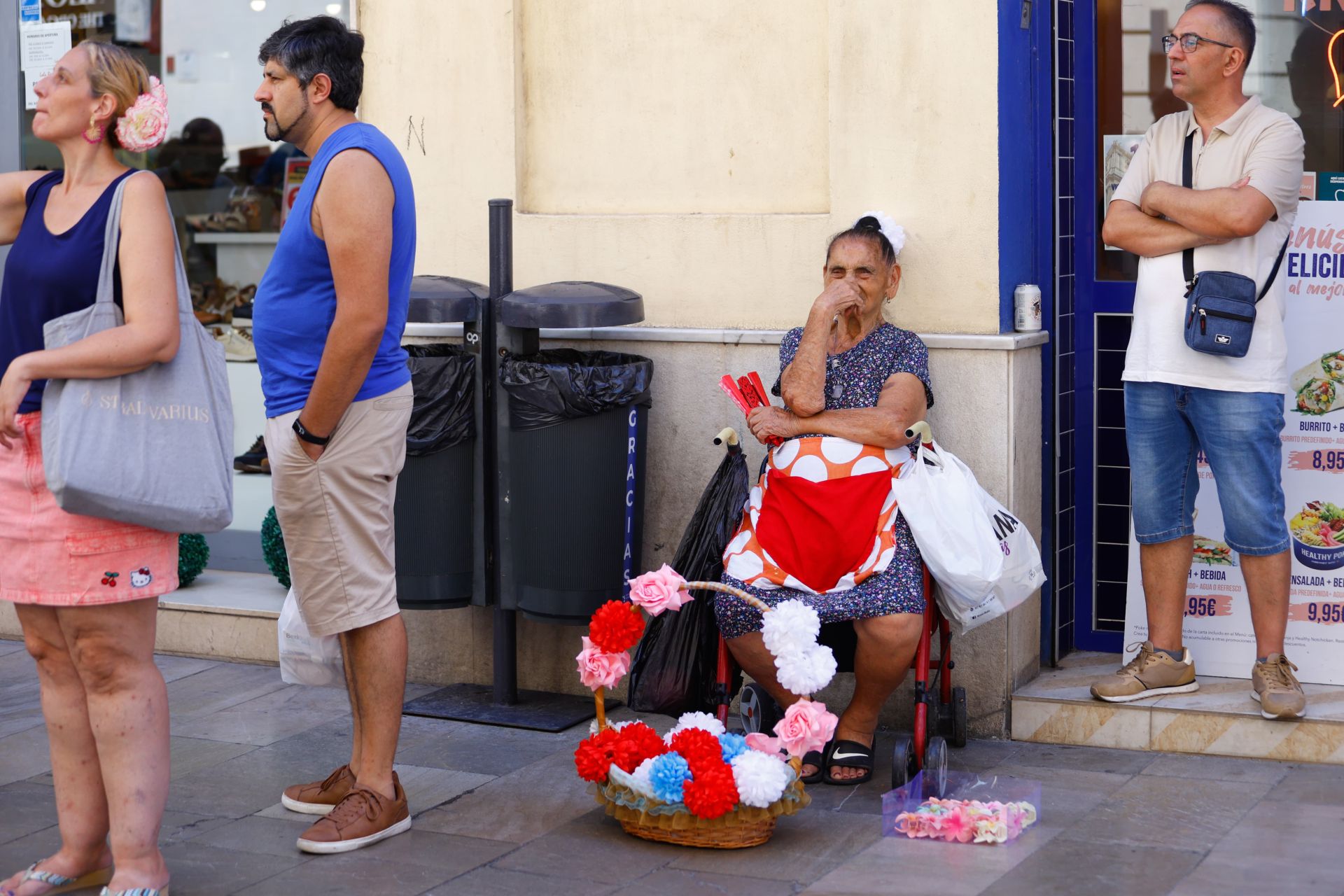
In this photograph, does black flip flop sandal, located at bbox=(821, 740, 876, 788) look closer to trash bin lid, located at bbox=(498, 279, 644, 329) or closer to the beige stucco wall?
the beige stucco wall

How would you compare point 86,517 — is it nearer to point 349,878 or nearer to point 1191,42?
point 349,878

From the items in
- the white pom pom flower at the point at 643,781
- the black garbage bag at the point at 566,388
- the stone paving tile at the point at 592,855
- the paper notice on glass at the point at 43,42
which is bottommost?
the stone paving tile at the point at 592,855

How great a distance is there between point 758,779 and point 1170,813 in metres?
1.15

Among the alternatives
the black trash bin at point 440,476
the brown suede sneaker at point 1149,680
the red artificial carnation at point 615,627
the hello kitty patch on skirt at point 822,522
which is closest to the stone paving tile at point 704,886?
the red artificial carnation at point 615,627

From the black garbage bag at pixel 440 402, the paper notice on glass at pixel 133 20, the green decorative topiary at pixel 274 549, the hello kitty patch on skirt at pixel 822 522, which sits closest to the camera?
the hello kitty patch on skirt at pixel 822 522

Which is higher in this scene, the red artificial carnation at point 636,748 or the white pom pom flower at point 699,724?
the white pom pom flower at point 699,724

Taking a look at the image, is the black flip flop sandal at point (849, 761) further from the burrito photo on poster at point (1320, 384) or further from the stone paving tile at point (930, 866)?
the burrito photo on poster at point (1320, 384)

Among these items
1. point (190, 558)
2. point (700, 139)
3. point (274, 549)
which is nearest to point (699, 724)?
point (700, 139)

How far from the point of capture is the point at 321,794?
4.45 meters

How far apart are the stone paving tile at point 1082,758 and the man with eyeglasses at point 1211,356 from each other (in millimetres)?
172

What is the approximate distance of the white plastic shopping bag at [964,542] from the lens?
14.7 ft

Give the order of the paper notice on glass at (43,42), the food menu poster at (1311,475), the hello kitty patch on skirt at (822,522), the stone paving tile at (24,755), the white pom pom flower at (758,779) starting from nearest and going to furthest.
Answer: the white pom pom flower at (758,779), the hello kitty patch on skirt at (822,522), the stone paving tile at (24,755), the food menu poster at (1311,475), the paper notice on glass at (43,42)

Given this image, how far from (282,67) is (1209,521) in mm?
3127

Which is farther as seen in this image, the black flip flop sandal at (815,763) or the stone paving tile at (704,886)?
the black flip flop sandal at (815,763)
